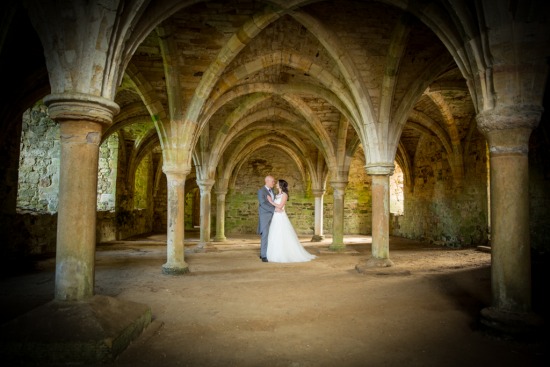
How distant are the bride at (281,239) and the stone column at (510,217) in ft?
16.5

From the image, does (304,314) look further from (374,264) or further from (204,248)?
(204,248)

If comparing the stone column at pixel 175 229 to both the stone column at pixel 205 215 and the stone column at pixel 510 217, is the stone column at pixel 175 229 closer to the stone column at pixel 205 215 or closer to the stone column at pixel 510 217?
the stone column at pixel 205 215

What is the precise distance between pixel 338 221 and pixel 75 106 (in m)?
8.87

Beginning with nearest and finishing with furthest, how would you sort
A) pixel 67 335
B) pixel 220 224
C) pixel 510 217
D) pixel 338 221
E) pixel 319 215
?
pixel 67 335 < pixel 510 217 < pixel 338 221 < pixel 220 224 < pixel 319 215

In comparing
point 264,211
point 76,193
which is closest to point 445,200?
point 264,211

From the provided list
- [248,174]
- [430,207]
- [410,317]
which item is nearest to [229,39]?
[410,317]

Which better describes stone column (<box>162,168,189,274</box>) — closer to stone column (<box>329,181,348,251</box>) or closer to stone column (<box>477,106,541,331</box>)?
stone column (<box>477,106,541,331</box>)

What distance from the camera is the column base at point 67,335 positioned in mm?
2512

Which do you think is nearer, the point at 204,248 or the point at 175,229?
the point at 175,229

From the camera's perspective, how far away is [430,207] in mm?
13867

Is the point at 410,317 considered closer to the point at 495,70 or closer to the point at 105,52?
the point at 495,70

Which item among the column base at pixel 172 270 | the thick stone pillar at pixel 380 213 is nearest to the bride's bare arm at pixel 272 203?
the thick stone pillar at pixel 380 213

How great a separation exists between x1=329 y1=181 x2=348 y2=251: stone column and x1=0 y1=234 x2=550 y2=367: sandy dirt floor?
3.14m

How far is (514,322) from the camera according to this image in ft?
10.4
